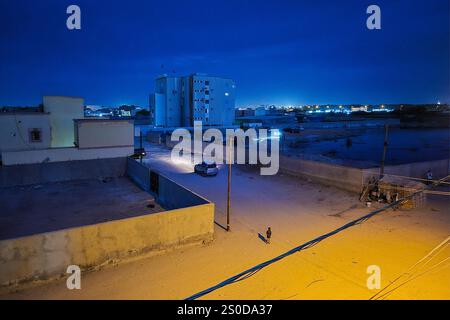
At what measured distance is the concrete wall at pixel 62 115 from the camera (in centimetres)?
2794

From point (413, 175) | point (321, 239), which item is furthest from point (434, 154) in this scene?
point (321, 239)

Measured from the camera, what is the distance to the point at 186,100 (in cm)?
6825

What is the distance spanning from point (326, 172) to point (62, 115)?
2415cm

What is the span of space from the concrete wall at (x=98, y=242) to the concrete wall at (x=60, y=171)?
16.7 m

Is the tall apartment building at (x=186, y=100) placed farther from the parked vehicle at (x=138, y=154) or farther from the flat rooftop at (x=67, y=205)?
the flat rooftop at (x=67, y=205)

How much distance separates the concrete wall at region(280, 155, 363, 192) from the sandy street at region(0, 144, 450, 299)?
1931mm

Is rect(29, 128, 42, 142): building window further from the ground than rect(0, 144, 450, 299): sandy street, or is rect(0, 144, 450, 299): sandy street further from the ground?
rect(29, 128, 42, 142): building window

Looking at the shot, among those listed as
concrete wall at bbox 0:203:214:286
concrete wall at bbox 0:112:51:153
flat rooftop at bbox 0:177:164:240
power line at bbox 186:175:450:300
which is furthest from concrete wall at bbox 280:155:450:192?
concrete wall at bbox 0:112:51:153

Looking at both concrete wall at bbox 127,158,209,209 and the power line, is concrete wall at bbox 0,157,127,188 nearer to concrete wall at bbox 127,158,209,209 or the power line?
concrete wall at bbox 127,158,209,209

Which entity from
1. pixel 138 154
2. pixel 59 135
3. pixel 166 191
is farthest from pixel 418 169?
pixel 59 135

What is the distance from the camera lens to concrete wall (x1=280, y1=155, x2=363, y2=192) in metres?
19.5

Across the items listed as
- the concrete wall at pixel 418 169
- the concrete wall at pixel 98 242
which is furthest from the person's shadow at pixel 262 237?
the concrete wall at pixel 418 169

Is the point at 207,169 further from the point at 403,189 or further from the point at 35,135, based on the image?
the point at 35,135

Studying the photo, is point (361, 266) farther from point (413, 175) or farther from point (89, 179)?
point (89, 179)
